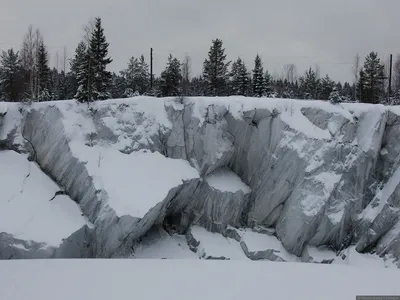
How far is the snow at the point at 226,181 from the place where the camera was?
15203 mm

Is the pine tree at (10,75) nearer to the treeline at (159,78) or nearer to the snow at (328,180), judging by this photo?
the treeline at (159,78)

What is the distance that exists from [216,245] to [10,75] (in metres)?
25.1

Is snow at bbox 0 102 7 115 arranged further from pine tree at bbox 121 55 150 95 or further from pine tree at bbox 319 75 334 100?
pine tree at bbox 319 75 334 100

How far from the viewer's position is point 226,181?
1559 centimetres

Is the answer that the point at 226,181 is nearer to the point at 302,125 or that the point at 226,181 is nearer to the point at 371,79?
the point at 302,125

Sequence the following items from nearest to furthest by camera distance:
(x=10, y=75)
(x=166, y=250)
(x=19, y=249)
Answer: (x=19, y=249), (x=166, y=250), (x=10, y=75)

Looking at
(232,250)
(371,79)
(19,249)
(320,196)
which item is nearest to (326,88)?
(371,79)

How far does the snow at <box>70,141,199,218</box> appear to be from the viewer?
42.3ft

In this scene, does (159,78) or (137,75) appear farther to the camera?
(137,75)

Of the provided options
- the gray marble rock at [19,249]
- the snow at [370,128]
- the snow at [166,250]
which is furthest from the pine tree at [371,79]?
the gray marble rock at [19,249]

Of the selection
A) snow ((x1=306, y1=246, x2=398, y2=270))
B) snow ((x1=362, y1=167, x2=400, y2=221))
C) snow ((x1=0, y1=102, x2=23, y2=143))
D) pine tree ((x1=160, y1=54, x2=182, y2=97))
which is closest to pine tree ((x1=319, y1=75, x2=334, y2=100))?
pine tree ((x1=160, y1=54, x2=182, y2=97))

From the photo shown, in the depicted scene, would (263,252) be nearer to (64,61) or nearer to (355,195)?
(355,195)

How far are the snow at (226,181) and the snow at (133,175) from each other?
3.23 feet

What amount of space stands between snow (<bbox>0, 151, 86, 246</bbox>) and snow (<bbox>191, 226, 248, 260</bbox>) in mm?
4731
